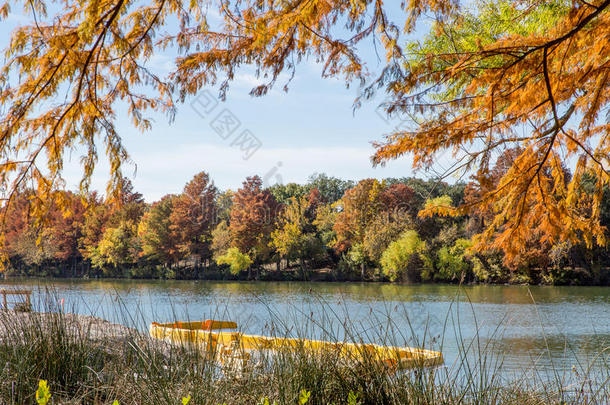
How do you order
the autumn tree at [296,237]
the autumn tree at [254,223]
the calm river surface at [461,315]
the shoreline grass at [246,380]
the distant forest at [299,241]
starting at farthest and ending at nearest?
the autumn tree at [254,223] → the autumn tree at [296,237] → the distant forest at [299,241] → the calm river surface at [461,315] → the shoreline grass at [246,380]

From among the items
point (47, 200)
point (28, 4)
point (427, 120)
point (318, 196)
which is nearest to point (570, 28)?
point (427, 120)

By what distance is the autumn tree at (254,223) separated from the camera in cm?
3494

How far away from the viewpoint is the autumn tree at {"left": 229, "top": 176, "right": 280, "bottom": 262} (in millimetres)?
34938

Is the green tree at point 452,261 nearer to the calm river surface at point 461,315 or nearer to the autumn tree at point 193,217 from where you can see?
the calm river surface at point 461,315

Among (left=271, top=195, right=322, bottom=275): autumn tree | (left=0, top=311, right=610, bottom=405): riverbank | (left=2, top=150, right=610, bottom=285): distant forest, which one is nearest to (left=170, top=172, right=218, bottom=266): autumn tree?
(left=2, top=150, right=610, bottom=285): distant forest

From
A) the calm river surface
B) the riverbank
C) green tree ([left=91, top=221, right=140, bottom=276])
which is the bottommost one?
the calm river surface

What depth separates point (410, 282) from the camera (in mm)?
29516

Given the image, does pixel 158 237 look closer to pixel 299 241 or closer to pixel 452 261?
pixel 299 241

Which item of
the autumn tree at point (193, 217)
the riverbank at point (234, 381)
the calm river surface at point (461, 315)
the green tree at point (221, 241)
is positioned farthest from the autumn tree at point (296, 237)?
the riverbank at point (234, 381)

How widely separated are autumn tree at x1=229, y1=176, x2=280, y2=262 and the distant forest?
74 millimetres

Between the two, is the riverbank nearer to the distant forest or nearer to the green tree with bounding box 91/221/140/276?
the distant forest

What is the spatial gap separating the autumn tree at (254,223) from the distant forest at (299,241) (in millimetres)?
74

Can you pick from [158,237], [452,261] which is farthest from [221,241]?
[452,261]

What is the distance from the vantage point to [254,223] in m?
35.2
